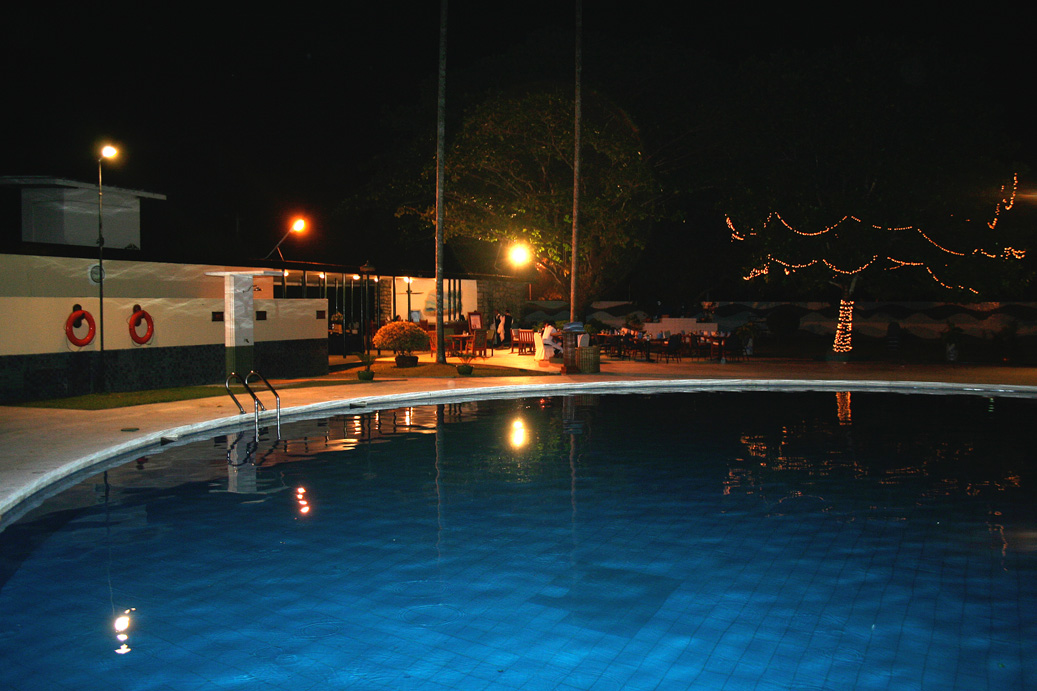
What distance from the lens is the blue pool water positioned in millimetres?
5309

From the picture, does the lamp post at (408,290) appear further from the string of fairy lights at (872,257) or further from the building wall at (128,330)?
the string of fairy lights at (872,257)

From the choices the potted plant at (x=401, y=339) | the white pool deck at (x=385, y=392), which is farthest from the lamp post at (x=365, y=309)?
the potted plant at (x=401, y=339)

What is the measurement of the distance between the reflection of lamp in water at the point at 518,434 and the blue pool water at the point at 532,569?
0.53 m

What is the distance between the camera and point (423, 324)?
33.0 metres

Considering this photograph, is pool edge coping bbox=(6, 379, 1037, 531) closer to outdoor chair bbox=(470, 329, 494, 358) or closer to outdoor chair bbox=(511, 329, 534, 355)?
outdoor chair bbox=(470, 329, 494, 358)

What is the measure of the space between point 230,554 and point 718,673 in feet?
14.4

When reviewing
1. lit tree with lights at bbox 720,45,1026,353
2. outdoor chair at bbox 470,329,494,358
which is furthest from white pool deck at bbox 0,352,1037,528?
lit tree with lights at bbox 720,45,1026,353

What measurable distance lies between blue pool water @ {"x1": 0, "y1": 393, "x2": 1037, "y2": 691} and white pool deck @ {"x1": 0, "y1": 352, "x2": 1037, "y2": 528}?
636 mm

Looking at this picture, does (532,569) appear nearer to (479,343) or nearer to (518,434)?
(518,434)

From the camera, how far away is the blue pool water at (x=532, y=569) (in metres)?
5.31

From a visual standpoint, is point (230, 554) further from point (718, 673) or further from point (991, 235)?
point (991, 235)

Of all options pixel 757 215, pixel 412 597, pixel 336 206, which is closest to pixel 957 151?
pixel 757 215

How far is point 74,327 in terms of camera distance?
17.5 meters

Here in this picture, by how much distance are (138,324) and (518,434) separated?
9550 mm
